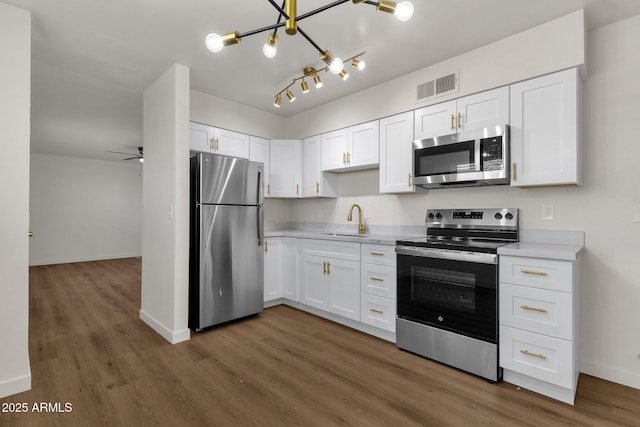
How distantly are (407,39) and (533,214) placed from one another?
176cm

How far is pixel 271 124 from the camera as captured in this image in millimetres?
4516

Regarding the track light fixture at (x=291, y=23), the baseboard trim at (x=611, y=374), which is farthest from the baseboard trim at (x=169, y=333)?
the baseboard trim at (x=611, y=374)

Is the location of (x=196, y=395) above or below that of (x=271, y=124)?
below

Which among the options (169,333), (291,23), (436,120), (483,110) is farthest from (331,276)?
(291,23)

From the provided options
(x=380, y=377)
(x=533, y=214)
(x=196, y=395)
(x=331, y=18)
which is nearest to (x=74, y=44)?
(x=331, y=18)

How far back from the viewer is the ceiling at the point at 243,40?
2.21m

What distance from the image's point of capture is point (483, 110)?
2.64m

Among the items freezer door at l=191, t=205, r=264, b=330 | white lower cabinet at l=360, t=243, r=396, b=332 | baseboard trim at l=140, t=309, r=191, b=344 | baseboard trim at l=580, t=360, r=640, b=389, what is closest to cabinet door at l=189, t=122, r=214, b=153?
freezer door at l=191, t=205, r=264, b=330

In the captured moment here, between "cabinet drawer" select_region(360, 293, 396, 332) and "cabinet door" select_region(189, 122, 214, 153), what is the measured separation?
243cm

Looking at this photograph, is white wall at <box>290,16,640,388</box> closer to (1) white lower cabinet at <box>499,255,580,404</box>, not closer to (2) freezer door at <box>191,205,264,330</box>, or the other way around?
(1) white lower cabinet at <box>499,255,580,404</box>

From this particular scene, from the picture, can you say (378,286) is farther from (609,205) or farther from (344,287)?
(609,205)

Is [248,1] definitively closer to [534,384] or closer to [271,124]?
[271,124]

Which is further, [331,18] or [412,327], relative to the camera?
[412,327]

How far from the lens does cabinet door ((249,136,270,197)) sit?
4164 mm
